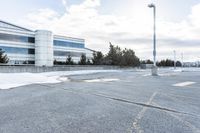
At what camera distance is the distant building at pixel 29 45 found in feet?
193

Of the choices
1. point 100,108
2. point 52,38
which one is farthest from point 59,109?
point 52,38

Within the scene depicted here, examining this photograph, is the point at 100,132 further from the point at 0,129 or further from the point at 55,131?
the point at 0,129

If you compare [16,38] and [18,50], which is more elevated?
[16,38]

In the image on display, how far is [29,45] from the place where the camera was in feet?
210

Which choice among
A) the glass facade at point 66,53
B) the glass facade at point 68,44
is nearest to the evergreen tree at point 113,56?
the glass facade at point 66,53

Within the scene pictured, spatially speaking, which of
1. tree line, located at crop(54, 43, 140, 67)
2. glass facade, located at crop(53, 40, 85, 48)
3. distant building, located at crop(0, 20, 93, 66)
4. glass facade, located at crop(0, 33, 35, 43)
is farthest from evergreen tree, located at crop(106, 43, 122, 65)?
glass facade, located at crop(0, 33, 35, 43)

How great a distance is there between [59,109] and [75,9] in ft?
73.4

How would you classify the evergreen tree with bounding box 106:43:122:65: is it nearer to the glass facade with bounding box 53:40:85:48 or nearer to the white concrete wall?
the glass facade with bounding box 53:40:85:48

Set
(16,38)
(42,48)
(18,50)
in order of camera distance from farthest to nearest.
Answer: (42,48), (18,50), (16,38)

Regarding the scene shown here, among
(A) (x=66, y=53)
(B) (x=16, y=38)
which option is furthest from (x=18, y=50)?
(A) (x=66, y=53)

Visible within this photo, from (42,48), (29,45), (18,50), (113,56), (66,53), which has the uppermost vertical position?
(29,45)

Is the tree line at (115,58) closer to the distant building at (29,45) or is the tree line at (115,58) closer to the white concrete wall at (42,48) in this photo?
the distant building at (29,45)

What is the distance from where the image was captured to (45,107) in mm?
6992

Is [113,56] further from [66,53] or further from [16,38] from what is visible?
[16,38]
